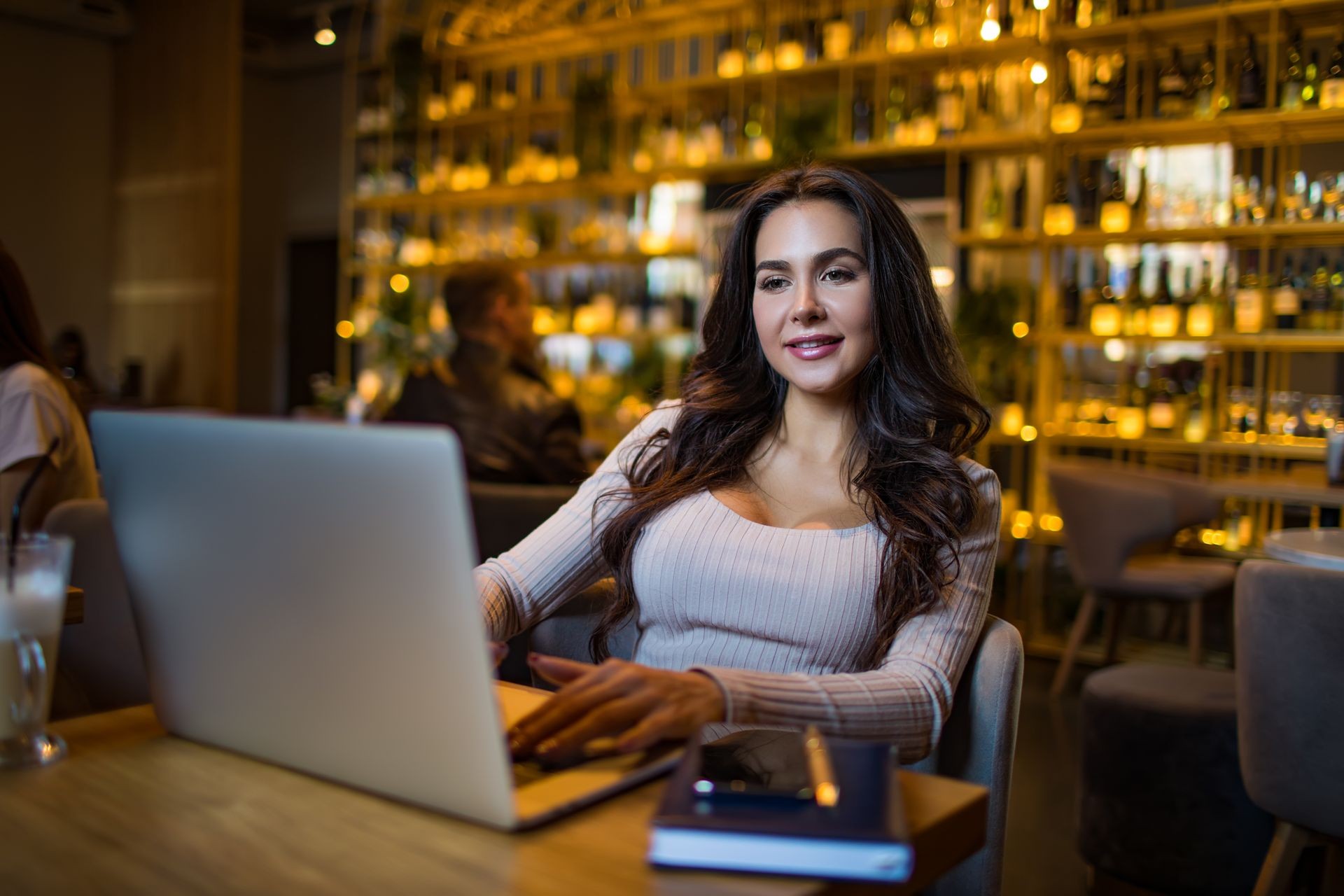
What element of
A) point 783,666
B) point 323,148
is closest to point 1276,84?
point 783,666

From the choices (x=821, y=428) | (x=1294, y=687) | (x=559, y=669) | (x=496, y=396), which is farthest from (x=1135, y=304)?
(x=559, y=669)

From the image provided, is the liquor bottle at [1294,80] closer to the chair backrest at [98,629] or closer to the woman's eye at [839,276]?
the woman's eye at [839,276]

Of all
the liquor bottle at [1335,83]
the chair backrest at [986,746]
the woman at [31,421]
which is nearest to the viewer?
the chair backrest at [986,746]

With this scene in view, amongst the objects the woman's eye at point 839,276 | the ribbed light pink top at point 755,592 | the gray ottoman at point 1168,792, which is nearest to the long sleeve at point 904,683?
the ribbed light pink top at point 755,592

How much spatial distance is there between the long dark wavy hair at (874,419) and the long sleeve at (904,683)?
0.04 meters

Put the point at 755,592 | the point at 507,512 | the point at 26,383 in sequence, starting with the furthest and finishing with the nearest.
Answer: the point at 507,512 → the point at 26,383 → the point at 755,592

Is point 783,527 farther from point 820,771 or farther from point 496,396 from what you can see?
point 496,396

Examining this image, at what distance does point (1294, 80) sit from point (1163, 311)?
3.29 ft

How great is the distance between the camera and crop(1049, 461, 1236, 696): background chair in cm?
421

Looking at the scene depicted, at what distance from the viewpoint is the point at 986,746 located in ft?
4.20

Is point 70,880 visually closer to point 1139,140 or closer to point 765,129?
point 1139,140

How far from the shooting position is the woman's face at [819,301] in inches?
61.0

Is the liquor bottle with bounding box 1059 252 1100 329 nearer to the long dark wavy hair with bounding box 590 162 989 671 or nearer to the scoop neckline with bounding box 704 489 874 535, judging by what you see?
the long dark wavy hair with bounding box 590 162 989 671

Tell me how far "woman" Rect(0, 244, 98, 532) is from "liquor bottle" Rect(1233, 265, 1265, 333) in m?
4.18
